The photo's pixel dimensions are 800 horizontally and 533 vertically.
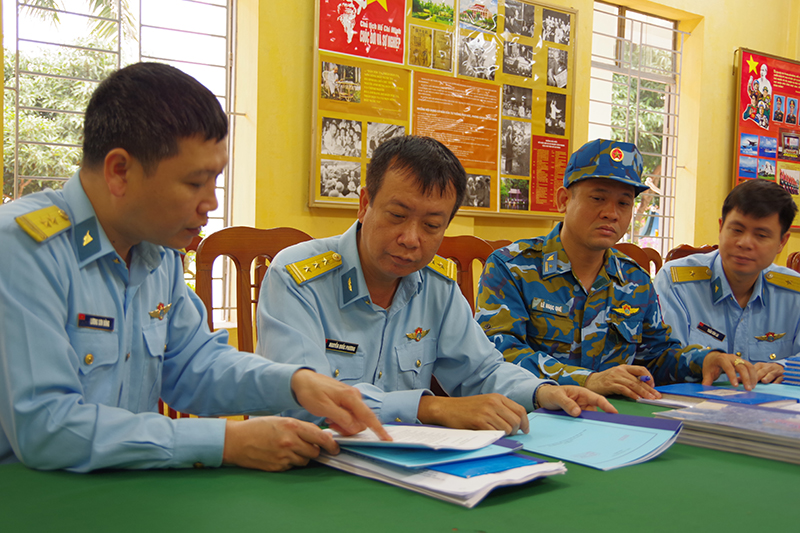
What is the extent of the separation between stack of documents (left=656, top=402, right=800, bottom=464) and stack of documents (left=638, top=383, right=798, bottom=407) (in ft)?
0.43

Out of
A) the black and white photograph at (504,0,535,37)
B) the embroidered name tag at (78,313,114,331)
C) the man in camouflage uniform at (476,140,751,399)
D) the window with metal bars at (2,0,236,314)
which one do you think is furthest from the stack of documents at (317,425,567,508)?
the black and white photograph at (504,0,535,37)

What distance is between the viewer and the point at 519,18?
13.1ft

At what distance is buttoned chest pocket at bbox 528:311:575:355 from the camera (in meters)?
1.88

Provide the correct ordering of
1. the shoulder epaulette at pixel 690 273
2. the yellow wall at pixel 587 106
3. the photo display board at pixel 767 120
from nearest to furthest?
the shoulder epaulette at pixel 690 273, the yellow wall at pixel 587 106, the photo display board at pixel 767 120

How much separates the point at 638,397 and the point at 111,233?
1127 millimetres

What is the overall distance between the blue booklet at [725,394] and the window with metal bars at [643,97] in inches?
139

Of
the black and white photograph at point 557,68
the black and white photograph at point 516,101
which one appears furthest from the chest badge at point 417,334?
the black and white photograph at point 557,68

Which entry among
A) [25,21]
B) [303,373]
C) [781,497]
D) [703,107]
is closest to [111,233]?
[303,373]

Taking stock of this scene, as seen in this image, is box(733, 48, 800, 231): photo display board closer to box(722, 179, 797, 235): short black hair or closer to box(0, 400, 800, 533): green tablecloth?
box(722, 179, 797, 235): short black hair

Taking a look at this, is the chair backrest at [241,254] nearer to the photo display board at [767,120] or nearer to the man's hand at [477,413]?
the man's hand at [477,413]

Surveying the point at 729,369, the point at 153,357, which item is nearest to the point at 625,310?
the point at 729,369

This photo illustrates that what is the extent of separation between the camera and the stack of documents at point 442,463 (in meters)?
0.75

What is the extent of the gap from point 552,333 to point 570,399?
26.3 inches

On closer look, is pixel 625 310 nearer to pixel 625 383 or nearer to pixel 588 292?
pixel 588 292
